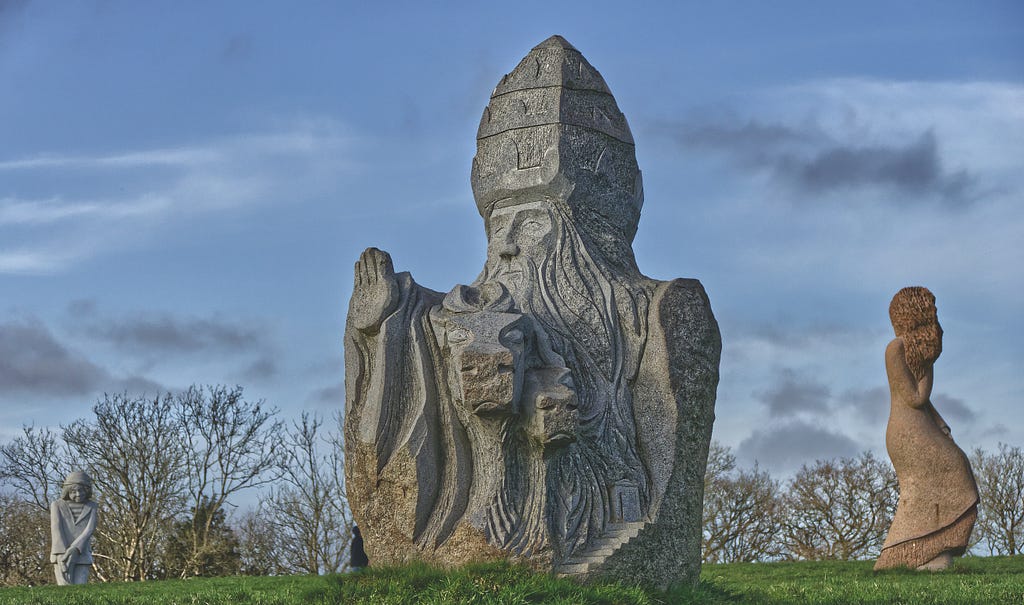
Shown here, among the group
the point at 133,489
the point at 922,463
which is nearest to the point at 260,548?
the point at 133,489

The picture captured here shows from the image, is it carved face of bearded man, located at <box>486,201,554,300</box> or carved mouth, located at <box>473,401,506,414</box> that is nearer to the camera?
carved mouth, located at <box>473,401,506,414</box>

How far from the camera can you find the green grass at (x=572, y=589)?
659cm

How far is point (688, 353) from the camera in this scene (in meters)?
7.66

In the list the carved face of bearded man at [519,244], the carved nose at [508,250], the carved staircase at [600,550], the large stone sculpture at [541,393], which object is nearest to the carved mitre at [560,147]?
the large stone sculpture at [541,393]

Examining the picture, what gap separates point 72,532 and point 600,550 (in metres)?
14.6

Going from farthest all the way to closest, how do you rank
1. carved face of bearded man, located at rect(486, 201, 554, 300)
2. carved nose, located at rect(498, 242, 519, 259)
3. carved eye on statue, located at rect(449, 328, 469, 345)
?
1. carved nose, located at rect(498, 242, 519, 259)
2. carved face of bearded man, located at rect(486, 201, 554, 300)
3. carved eye on statue, located at rect(449, 328, 469, 345)

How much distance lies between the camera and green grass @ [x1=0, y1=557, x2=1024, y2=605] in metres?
6.59

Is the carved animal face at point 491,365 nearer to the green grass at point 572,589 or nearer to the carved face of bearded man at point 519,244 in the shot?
the carved face of bearded man at point 519,244

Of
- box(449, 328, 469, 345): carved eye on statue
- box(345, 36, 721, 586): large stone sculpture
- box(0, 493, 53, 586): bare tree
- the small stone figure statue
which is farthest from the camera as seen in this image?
box(0, 493, 53, 586): bare tree

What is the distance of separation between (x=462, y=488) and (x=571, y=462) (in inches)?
27.5

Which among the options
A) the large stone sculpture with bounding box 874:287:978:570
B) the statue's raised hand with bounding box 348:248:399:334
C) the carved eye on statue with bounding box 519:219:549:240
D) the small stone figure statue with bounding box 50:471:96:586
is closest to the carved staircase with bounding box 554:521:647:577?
the statue's raised hand with bounding box 348:248:399:334

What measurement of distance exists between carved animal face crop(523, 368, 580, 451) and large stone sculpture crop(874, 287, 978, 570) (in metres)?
8.35

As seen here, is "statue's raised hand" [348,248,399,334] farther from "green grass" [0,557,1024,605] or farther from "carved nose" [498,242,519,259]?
"green grass" [0,557,1024,605]

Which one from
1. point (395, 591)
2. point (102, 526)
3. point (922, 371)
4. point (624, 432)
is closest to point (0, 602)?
point (395, 591)
